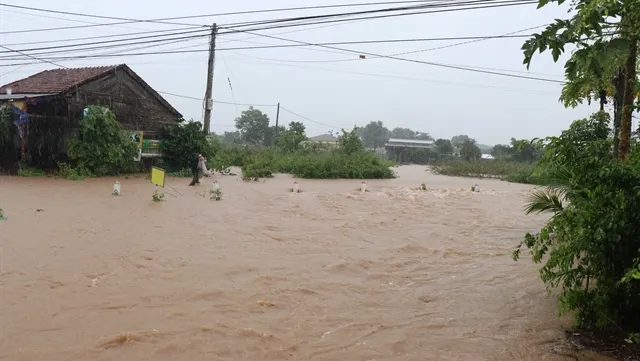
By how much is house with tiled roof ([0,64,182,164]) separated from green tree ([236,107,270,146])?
3263 centimetres

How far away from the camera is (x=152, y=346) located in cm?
441

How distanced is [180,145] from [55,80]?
547 centimetres

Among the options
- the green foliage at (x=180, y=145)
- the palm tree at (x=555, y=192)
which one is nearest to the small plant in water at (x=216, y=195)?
the green foliage at (x=180, y=145)

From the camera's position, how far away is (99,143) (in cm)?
1667

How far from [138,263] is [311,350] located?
374cm

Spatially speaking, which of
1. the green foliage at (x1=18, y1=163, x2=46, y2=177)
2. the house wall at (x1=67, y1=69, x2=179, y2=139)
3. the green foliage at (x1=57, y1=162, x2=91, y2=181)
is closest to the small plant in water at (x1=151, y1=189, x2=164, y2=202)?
the green foliage at (x1=57, y1=162, x2=91, y2=181)

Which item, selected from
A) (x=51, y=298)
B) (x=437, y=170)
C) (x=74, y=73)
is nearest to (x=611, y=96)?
(x=51, y=298)

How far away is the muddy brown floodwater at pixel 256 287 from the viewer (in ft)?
14.9

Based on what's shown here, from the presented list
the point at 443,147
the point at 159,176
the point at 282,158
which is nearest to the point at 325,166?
the point at 282,158

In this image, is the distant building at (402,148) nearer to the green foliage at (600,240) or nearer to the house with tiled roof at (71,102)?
the house with tiled roof at (71,102)

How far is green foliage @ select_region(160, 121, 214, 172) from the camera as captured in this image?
2036 centimetres

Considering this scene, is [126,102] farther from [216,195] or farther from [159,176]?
[159,176]

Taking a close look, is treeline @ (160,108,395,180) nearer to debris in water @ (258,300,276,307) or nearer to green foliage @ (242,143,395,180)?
green foliage @ (242,143,395,180)

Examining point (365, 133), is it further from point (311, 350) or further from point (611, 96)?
point (311, 350)
